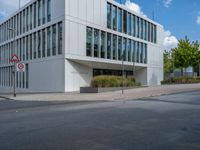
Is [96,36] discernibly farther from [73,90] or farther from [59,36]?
[73,90]

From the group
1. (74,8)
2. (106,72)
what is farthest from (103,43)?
(74,8)

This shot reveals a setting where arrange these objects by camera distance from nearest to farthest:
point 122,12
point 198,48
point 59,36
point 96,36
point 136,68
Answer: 1. point 59,36
2. point 96,36
3. point 122,12
4. point 136,68
5. point 198,48

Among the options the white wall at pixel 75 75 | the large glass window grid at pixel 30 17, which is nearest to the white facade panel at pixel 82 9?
the large glass window grid at pixel 30 17

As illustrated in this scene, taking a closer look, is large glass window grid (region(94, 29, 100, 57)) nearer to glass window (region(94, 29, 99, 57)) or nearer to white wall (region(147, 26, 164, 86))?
glass window (region(94, 29, 99, 57))

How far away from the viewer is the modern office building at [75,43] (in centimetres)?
2934

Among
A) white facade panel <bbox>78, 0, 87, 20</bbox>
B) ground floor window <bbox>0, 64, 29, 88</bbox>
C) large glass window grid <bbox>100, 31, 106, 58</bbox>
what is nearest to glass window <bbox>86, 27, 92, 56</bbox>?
white facade panel <bbox>78, 0, 87, 20</bbox>

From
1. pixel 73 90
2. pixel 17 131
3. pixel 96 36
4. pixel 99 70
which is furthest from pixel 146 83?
pixel 17 131

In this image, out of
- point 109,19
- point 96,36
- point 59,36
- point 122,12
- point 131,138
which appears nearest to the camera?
point 131,138

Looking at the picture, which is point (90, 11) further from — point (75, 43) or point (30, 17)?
point (30, 17)

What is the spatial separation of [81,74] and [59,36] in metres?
5.49

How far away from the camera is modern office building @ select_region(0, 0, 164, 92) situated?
2934 centimetres

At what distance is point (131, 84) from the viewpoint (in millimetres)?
30391

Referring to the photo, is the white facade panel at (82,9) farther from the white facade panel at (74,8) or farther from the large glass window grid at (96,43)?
the large glass window grid at (96,43)

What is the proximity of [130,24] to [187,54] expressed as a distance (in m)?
13.3
